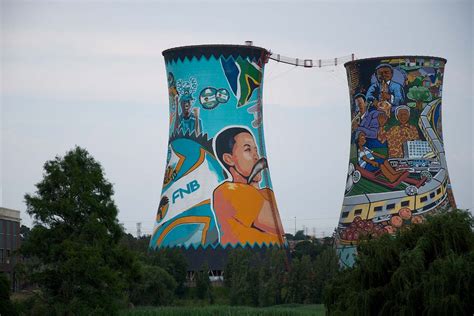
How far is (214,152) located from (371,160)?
5.04 metres

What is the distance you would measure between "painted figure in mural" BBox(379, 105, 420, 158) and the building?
11863mm

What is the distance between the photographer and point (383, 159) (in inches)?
1586

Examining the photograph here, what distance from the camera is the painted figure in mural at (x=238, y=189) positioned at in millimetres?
39375

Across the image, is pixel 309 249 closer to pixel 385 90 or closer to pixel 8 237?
pixel 385 90

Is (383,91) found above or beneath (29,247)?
above

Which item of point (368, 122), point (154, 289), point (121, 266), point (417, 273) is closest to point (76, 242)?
point (121, 266)

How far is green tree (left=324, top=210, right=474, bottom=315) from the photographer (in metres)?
17.6

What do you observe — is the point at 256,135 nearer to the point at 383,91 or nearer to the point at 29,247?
the point at 383,91

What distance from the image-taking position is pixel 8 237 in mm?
39344

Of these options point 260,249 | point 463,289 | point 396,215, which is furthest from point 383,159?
point 463,289

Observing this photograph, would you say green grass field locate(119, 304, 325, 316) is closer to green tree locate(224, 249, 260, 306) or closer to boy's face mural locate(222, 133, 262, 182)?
green tree locate(224, 249, 260, 306)

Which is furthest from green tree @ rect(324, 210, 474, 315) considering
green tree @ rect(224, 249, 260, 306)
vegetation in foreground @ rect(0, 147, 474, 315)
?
green tree @ rect(224, 249, 260, 306)

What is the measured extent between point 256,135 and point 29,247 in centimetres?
1720

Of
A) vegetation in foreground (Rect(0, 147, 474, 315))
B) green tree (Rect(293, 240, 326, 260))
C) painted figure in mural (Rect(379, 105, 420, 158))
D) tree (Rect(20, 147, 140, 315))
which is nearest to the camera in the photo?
vegetation in foreground (Rect(0, 147, 474, 315))
